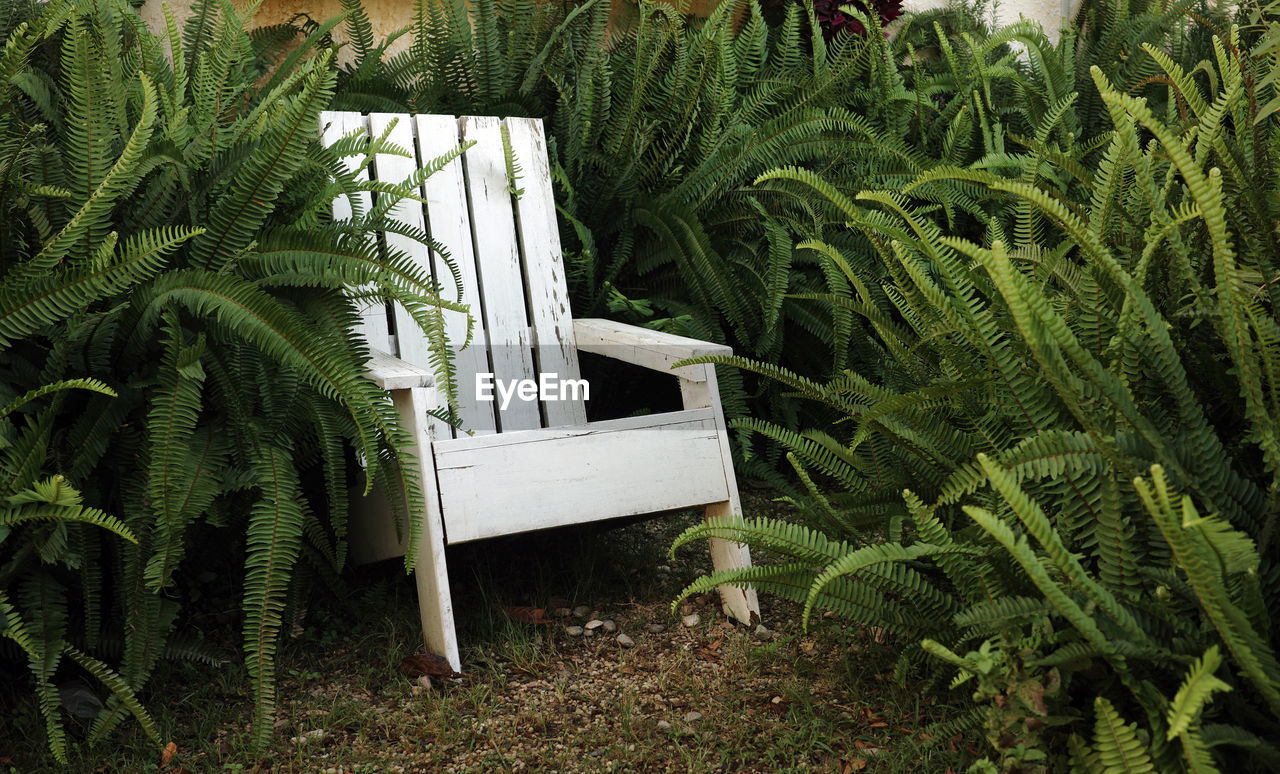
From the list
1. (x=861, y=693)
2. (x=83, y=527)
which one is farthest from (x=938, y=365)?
(x=83, y=527)

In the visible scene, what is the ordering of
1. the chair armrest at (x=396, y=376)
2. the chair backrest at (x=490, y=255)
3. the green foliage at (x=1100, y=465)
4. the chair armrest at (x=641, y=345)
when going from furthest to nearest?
the chair backrest at (x=490, y=255) < the chair armrest at (x=641, y=345) < the chair armrest at (x=396, y=376) < the green foliage at (x=1100, y=465)

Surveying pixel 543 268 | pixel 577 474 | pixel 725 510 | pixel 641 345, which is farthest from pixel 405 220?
pixel 725 510

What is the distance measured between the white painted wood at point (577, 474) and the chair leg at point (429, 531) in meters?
0.03

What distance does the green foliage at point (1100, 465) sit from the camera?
1221mm

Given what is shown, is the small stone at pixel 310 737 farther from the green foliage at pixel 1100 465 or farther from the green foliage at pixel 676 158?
the green foliage at pixel 676 158

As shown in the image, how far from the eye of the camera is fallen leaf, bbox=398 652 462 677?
1914mm

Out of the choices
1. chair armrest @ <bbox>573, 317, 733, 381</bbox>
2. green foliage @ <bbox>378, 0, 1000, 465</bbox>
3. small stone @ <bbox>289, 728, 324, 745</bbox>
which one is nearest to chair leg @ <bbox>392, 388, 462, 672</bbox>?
small stone @ <bbox>289, 728, 324, 745</bbox>

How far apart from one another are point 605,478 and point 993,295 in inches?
33.2

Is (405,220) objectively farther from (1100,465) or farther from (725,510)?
(1100,465)

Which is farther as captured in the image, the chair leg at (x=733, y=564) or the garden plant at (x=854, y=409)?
the chair leg at (x=733, y=564)

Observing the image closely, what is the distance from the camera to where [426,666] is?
6.30ft

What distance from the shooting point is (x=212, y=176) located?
1.93m

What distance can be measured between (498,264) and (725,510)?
86 cm

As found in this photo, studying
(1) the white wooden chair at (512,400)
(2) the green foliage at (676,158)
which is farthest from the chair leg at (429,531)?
(2) the green foliage at (676,158)
